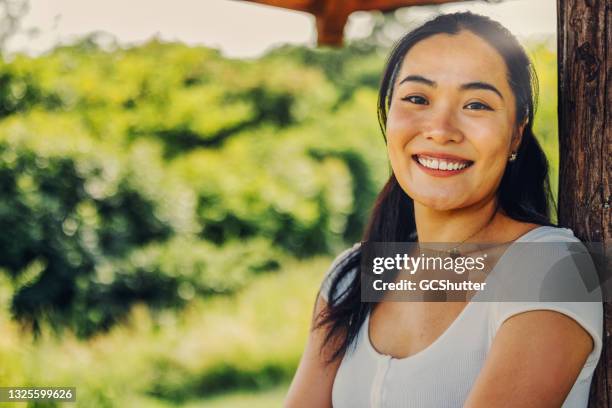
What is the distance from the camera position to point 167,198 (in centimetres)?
631

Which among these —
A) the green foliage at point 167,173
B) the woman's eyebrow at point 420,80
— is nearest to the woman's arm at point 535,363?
the woman's eyebrow at point 420,80

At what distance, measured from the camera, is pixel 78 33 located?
654 centimetres

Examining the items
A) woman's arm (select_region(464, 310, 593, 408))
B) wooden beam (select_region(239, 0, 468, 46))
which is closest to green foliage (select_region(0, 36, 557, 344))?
wooden beam (select_region(239, 0, 468, 46))

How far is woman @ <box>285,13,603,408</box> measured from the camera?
1461 mm

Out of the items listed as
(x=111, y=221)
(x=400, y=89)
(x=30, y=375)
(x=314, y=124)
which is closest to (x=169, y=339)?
(x=111, y=221)

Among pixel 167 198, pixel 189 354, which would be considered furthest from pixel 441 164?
pixel 167 198

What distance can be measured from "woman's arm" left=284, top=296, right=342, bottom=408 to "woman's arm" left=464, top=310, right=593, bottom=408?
0.48m

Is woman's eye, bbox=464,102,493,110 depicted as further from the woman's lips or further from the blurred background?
the blurred background

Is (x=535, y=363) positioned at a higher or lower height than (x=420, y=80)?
lower

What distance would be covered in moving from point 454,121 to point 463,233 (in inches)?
10.6

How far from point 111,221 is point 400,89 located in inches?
181

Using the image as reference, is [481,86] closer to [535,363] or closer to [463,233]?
[463,233]

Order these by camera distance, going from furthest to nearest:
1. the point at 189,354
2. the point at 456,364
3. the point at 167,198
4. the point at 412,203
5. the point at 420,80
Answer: the point at 167,198
the point at 189,354
the point at 412,203
the point at 420,80
the point at 456,364

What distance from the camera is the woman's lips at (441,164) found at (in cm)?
166
